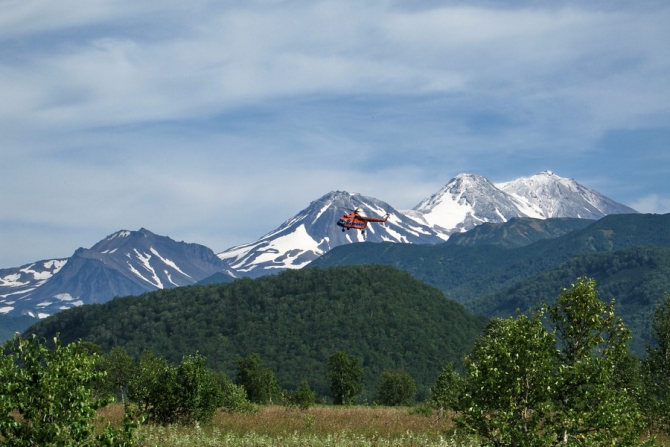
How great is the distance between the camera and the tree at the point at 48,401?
18672 millimetres

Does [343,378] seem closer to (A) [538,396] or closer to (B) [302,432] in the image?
(B) [302,432]

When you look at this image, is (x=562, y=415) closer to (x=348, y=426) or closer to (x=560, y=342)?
(x=560, y=342)

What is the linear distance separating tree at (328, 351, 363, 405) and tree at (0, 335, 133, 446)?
368ft

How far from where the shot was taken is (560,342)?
91.9ft

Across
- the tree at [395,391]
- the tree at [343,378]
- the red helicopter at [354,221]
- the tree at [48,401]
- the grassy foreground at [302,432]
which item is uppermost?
the red helicopter at [354,221]

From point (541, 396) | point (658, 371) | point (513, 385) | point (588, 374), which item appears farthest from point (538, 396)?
point (658, 371)

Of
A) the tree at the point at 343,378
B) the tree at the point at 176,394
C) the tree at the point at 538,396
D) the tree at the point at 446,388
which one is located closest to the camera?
the tree at the point at 538,396

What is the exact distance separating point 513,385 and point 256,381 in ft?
354

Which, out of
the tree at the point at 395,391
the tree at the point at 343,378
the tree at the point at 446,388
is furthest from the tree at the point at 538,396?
the tree at the point at 395,391

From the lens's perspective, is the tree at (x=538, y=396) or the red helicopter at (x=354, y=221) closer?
the tree at (x=538, y=396)

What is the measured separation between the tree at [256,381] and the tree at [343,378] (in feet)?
40.2

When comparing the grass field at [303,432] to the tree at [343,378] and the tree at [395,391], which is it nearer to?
the tree at [343,378]

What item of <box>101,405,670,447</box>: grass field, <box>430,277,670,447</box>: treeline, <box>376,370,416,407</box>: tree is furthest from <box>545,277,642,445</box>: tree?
<box>376,370,416,407</box>: tree

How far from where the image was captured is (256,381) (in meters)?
127
